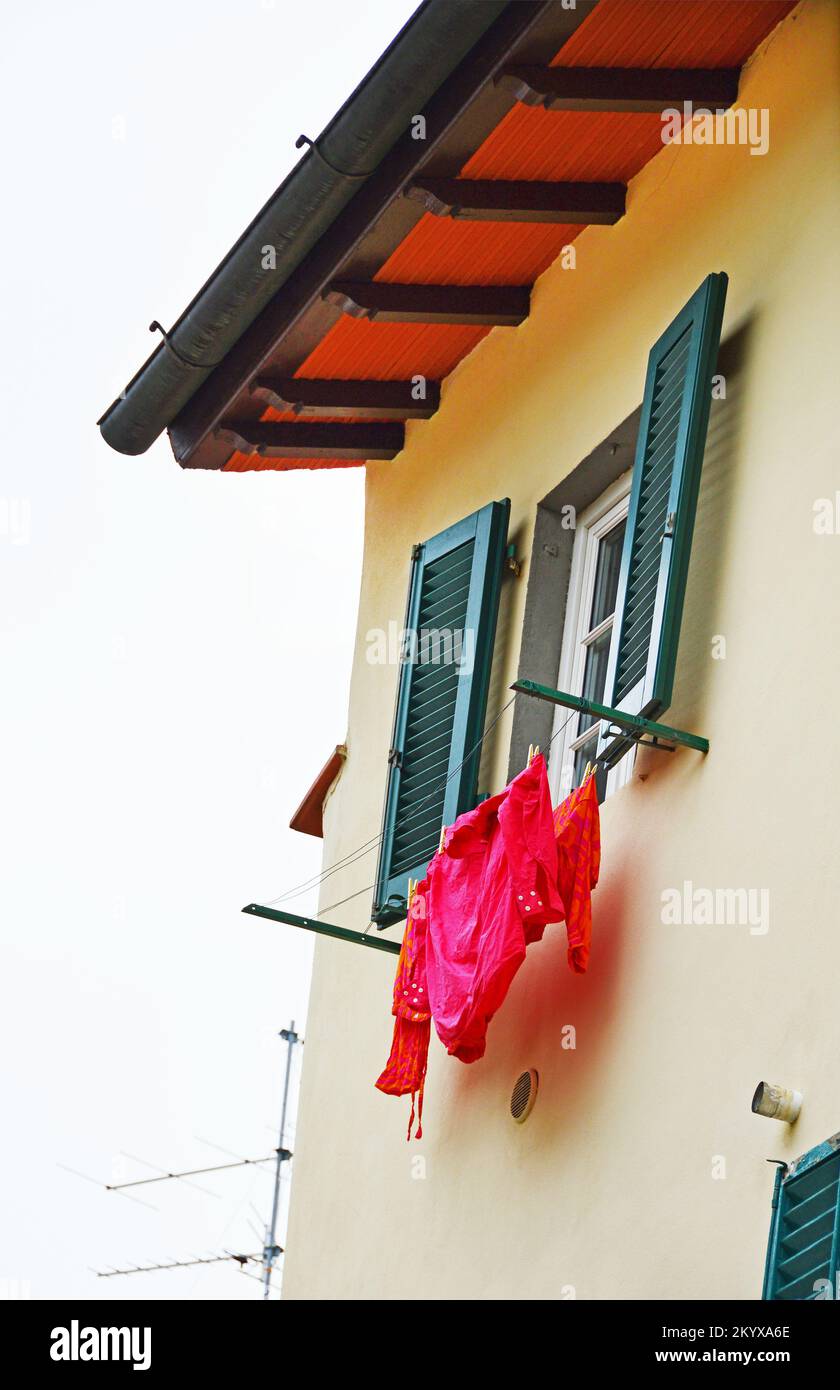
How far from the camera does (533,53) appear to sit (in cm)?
613

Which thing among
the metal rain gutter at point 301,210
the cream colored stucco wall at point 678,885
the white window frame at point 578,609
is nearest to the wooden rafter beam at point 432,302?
the cream colored stucco wall at point 678,885

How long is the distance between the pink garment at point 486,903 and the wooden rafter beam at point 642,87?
6.71 feet

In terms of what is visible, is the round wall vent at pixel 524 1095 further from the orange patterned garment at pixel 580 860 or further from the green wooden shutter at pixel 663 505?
the green wooden shutter at pixel 663 505

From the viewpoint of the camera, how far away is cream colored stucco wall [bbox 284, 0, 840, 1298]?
484 centimetres

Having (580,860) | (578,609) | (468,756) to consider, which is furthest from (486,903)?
(578,609)

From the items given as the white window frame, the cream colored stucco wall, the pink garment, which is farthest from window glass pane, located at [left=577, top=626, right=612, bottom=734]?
the pink garment

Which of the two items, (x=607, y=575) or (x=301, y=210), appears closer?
(x=301, y=210)

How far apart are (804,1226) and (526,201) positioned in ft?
12.3

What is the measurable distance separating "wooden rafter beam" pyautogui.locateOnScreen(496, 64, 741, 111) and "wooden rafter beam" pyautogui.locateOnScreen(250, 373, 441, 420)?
1859mm

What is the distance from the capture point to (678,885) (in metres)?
5.40

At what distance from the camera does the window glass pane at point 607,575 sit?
680cm

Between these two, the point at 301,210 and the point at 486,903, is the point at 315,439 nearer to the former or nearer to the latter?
the point at 301,210
